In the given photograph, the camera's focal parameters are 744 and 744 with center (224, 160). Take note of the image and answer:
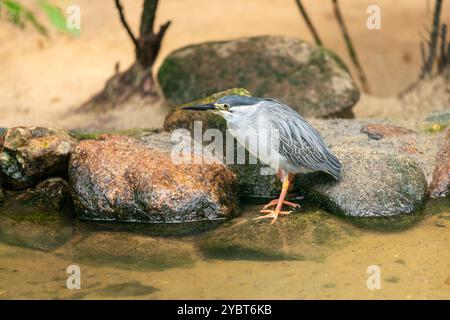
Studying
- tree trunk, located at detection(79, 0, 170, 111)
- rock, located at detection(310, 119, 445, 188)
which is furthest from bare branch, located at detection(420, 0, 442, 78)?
tree trunk, located at detection(79, 0, 170, 111)

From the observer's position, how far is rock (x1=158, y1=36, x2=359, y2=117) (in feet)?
26.5

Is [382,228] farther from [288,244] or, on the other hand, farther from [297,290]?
[297,290]

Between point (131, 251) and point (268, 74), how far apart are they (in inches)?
152

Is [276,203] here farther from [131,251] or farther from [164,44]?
[164,44]

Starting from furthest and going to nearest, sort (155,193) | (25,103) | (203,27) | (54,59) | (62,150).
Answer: (203,27), (54,59), (25,103), (62,150), (155,193)

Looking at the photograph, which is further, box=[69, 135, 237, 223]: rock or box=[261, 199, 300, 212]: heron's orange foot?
box=[261, 199, 300, 212]: heron's orange foot

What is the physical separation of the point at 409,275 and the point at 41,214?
2800mm

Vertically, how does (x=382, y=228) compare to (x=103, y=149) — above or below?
below

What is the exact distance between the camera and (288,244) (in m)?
5.06

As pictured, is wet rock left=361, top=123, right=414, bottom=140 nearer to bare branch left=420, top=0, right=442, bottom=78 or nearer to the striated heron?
the striated heron

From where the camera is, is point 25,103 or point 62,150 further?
point 25,103

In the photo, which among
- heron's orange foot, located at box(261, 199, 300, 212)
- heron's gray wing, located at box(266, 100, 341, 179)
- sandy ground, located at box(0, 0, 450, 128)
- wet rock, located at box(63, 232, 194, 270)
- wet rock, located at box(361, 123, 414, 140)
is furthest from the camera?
sandy ground, located at box(0, 0, 450, 128)

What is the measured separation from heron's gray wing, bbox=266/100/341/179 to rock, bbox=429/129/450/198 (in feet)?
2.82

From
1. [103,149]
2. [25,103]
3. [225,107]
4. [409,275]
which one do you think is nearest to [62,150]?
[103,149]
